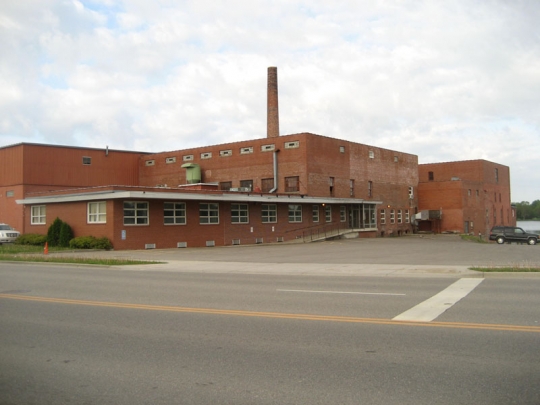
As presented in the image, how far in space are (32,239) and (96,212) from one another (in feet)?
18.8

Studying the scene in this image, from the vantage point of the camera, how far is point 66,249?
1326 inches

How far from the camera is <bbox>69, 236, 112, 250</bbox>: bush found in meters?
33.8

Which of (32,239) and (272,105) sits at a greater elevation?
(272,105)

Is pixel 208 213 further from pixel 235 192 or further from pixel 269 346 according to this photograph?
pixel 269 346

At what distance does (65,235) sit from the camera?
36.2 metres

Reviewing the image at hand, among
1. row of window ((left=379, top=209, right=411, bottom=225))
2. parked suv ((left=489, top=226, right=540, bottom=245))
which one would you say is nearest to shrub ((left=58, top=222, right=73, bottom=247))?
row of window ((left=379, top=209, right=411, bottom=225))

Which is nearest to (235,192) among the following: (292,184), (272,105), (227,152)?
(292,184)

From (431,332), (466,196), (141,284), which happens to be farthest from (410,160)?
(431,332)

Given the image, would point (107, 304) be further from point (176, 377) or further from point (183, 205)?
point (183, 205)

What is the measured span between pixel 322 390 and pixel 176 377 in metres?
1.70

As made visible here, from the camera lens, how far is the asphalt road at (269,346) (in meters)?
5.63

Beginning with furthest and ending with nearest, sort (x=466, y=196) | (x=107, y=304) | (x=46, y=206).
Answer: (x=466, y=196) < (x=46, y=206) < (x=107, y=304)

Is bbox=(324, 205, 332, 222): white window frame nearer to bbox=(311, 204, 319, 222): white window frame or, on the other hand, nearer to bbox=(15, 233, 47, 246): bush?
bbox=(311, 204, 319, 222): white window frame

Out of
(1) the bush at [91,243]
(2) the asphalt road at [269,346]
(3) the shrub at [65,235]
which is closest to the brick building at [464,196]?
(1) the bush at [91,243]
